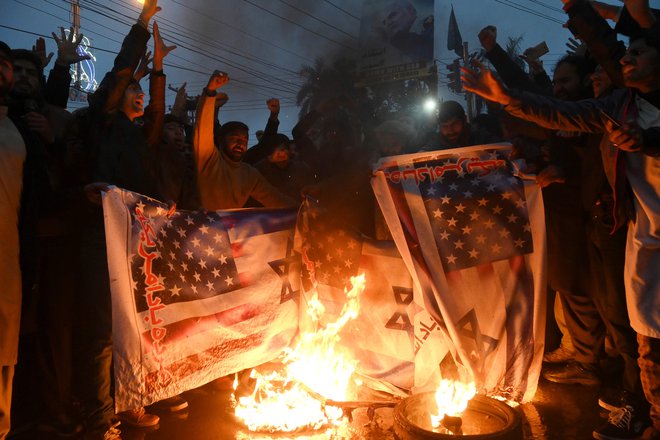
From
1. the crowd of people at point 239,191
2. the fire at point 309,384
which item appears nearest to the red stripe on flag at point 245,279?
the fire at point 309,384

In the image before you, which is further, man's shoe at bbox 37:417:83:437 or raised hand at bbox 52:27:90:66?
raised hand at bbox 52:27:90:66

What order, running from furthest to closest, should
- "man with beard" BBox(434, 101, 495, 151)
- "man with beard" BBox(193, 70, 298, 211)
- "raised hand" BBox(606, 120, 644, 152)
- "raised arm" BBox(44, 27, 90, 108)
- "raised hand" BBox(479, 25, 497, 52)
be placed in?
"man with beard" BBox(434, 101, 495, 151)
"raised arm" BBox(44, 27, 90, 108)
"raised hand" BBox(479, 25, 497, 52)
"man with beard" BBox(193, 70, 298, 211)
"raised hand" BBox(606, 120, 644, 152)

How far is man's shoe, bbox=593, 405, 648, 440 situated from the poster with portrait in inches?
925

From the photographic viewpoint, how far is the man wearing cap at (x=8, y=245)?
3.20 m

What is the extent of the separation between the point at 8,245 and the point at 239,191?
208 centimetres

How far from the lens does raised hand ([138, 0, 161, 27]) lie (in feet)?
15.1

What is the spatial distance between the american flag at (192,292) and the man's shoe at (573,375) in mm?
2331

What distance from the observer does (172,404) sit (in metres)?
4.20

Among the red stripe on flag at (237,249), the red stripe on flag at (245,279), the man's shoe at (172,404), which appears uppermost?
the red stripe on flag at (237,249)

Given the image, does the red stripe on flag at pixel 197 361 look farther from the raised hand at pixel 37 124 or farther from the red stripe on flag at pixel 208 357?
the raised hand at pixel 37 124

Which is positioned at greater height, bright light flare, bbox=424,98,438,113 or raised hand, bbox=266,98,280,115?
bright light flare, bbox=424,98,438,113

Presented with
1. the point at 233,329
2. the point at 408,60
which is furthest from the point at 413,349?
the point at 408,60

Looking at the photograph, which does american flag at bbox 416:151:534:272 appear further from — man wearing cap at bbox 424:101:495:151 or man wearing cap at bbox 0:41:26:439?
man wearing cap at bbox 0:41:26:439

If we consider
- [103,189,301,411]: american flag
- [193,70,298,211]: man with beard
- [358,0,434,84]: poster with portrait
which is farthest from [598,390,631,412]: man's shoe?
[358,0,434,84]: poster with portrait
